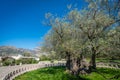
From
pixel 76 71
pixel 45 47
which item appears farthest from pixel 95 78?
pixel 45 47

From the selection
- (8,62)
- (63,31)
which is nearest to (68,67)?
(63,31)

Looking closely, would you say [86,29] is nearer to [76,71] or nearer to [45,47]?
[76,71]

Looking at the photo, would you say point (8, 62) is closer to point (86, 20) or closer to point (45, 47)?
→ point (45, 47)

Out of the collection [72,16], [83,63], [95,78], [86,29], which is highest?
[72,16]

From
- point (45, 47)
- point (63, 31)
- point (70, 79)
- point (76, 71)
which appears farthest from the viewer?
point (45, 47)

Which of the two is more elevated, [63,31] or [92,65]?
[63,31]

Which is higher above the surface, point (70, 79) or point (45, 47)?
point (45, 47)

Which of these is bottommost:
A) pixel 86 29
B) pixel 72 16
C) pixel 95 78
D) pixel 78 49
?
pixel 95 78

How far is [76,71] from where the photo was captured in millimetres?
27766

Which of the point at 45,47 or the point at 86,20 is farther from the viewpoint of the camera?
the point at 45,47

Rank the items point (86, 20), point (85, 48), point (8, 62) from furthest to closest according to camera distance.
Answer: point (8, 62)
point (86, 20)
point (85, 48)

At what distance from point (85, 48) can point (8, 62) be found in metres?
53.9

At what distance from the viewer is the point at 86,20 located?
2592cm

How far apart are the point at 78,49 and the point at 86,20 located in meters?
8.69
